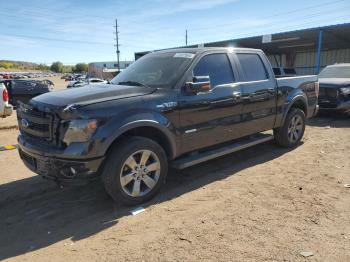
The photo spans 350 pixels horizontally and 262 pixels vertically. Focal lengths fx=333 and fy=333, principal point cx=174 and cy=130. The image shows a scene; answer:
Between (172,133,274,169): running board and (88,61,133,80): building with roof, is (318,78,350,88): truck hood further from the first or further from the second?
(88,61,133,80): building with roof

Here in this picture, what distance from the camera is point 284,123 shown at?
6.62 m

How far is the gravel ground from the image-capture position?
10.6 feet

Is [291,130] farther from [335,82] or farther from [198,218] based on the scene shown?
[335,82]

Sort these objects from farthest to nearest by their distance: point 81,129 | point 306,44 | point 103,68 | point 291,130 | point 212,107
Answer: point 103,68 → point 306,44 → point 291,130 → point 212,107 → point 81,129

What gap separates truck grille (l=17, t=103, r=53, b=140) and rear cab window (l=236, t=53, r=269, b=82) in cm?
330

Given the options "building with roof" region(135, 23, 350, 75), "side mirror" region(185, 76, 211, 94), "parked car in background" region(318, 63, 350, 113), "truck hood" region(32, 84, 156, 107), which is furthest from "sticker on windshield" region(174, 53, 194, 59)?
"building with roof" region(135, 23, 350, 75)

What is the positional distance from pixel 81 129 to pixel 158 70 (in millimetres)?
1726

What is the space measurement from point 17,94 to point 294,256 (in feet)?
50.1

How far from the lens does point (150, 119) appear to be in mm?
4141

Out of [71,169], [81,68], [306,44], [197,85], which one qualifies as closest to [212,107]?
[197,85]

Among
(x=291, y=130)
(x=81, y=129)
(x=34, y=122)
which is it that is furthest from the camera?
(x=291, y=130)

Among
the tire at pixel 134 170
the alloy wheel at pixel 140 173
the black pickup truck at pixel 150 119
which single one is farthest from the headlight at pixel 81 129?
the alloy wheel at pixel 140 173

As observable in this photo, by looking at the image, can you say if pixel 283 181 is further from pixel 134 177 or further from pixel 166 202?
pixel 134 177

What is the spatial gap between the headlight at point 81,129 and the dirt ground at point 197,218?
98 centimetres
